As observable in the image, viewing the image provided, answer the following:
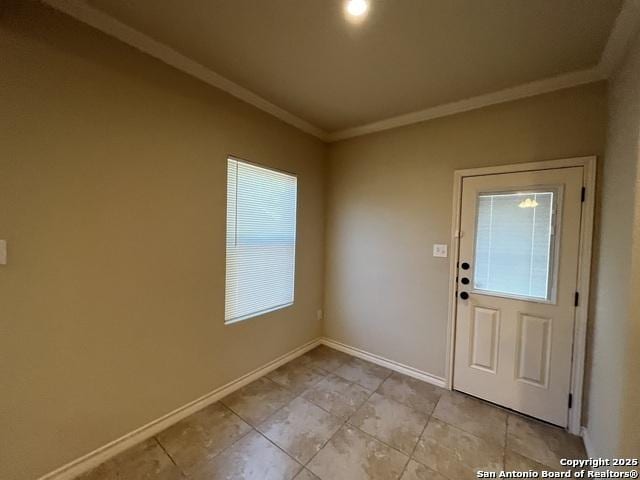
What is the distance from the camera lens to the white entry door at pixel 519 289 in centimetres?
190

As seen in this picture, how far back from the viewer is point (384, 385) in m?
2.42

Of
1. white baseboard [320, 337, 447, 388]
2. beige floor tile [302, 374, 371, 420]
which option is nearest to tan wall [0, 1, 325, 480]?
beige floor tile [302, 374, 371, 420]

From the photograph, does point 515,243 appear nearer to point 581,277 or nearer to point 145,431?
point 581,277

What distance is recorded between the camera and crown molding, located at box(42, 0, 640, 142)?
1378mm

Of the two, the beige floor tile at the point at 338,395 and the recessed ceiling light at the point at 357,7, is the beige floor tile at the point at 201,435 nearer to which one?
the beige floor tile at the point at 338,395

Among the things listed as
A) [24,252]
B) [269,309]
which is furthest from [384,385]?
[24,252]

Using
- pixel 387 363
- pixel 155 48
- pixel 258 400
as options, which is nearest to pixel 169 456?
pixel 258 400

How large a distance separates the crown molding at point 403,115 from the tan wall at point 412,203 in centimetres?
6

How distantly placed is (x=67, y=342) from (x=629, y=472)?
285 cm

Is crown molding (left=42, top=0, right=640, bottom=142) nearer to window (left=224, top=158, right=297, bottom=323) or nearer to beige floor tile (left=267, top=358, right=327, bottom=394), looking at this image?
window (left=224, top=158, right=297, bottom=323)

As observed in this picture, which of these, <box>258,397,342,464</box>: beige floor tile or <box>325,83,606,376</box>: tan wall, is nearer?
<box>258,397,342,464</box>: beige floor tile

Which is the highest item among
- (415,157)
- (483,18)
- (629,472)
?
(483,18)

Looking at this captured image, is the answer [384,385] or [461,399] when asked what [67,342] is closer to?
[384,385]

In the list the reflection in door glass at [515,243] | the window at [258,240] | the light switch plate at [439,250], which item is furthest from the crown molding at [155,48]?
the reflection in door glass at [515,243]
